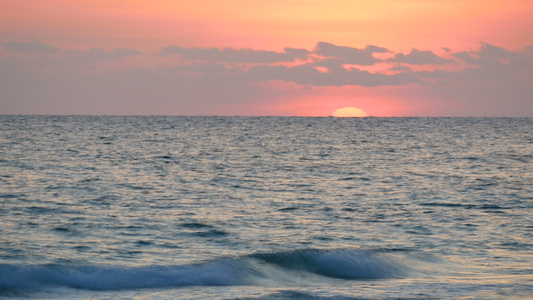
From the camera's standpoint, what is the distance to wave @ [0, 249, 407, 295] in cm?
1553

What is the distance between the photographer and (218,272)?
54.3 ft

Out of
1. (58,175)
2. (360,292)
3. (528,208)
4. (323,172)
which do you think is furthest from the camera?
(323,172)

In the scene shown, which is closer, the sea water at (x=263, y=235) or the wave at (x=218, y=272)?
the sea water at (x=263, y=235)

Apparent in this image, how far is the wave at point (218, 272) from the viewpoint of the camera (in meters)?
15.5

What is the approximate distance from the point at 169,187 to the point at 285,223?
12302mm

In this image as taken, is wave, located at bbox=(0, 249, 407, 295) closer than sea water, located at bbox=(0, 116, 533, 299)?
No

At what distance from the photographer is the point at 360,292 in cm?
1415

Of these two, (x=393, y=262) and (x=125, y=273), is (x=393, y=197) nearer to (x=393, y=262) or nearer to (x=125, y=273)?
(x=393, y=262)

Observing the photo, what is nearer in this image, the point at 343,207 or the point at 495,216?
A: the point at 495,216

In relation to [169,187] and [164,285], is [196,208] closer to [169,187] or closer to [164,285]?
[169,187]

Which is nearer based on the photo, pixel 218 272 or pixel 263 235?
pixel 218 272

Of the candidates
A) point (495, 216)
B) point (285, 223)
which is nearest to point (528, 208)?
point (495, 216)

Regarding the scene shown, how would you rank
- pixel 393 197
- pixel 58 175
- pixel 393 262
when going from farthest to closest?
pixel 58 175
pixel 393 197
pixel 393 262

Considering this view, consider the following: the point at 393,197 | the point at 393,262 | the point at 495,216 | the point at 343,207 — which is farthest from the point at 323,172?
the point at 393,262
